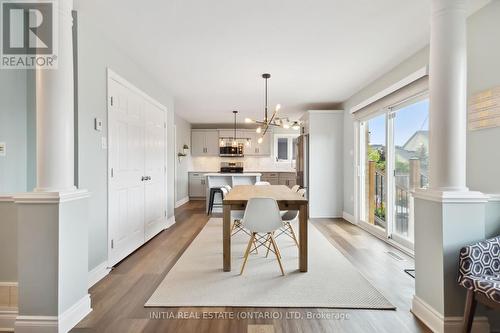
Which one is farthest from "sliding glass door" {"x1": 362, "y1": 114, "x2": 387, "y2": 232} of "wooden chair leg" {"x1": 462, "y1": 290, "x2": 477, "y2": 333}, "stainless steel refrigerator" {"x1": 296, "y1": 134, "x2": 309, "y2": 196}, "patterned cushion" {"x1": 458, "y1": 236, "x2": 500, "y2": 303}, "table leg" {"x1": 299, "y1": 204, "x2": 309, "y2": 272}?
"wooden chair leg" {"x1": 462, "y1": 290, "x2": 477, "y2": 333}

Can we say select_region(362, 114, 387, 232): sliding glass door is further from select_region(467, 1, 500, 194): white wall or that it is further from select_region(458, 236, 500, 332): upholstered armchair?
select_region(458, 236, 500, 332): upholstered armchair

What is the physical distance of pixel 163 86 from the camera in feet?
15.4

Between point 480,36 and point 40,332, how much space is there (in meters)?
4.26

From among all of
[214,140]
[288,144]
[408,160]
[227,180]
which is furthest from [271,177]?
[408,160]

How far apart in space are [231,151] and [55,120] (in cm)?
710

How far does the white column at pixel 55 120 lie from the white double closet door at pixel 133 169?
1061mm

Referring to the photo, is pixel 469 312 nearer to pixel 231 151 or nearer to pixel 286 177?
pixel 286 177

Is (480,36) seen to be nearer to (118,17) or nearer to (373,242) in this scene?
(373,242)

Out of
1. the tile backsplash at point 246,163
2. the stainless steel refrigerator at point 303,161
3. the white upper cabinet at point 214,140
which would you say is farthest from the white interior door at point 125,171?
the tile backsplash at point 246,163

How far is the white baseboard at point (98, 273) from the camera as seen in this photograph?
2570 mm

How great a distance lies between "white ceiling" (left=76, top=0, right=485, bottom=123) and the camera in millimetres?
2346

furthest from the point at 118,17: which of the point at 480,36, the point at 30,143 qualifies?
the point at 480,36

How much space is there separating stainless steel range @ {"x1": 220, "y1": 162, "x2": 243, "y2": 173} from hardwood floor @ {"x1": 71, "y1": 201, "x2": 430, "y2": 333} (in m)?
5.76

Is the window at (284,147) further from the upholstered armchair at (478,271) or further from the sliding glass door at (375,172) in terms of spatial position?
the upholstered armchair at (478,271)
